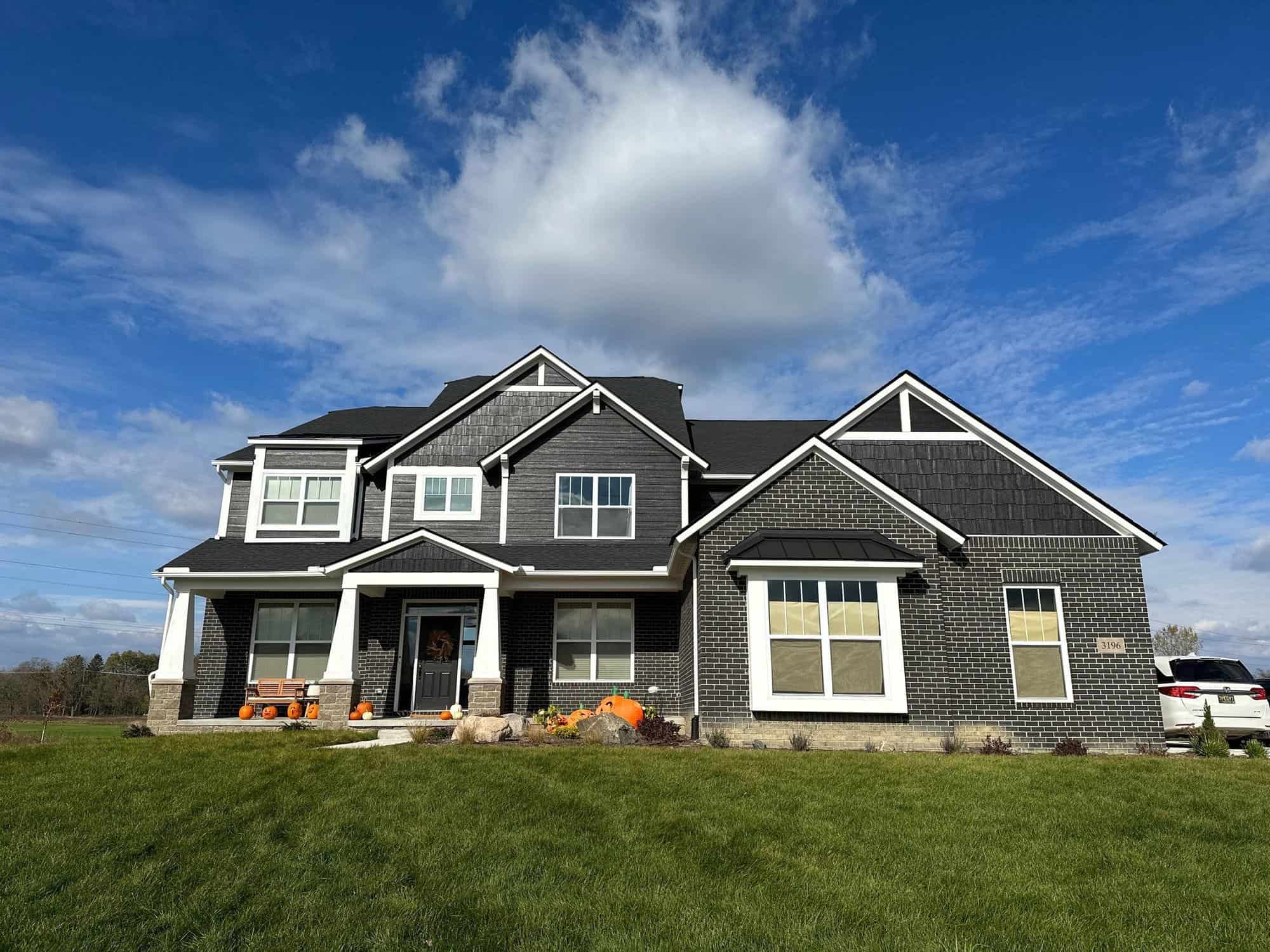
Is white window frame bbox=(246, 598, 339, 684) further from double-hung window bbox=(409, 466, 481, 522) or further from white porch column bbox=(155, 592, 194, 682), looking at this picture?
double-hung window bbox=(409, 466, 481, 522)

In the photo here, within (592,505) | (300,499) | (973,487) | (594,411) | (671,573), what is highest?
(594,411)

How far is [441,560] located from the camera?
58.5 feet

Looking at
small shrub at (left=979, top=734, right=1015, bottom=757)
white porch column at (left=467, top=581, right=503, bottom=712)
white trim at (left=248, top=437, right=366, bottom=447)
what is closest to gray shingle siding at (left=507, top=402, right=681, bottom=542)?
white porch column at (left=467, top=581, right=503, bottom=712)

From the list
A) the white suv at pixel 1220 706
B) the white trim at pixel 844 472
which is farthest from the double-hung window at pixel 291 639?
the white suv at pixel 1220 706

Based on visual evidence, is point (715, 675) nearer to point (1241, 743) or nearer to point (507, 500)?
point (507, 500)

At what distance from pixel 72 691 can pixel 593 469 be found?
27225 mm

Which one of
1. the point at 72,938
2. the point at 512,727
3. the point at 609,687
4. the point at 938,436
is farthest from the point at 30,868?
the point at 938,436

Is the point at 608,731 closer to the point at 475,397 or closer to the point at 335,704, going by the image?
the point at 335,704

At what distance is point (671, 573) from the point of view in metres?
18.0

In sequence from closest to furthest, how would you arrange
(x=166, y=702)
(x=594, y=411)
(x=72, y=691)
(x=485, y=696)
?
(x=485, y=696) < (x=166, y=702) < (x=594, y=411) < (x=72, y=691)

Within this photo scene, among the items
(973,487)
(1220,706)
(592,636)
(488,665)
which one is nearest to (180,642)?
(488,665)

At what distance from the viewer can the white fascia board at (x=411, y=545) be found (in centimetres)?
1758

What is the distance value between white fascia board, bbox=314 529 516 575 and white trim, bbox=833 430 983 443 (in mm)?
7296

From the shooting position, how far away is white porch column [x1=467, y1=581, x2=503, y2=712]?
1661 cm
